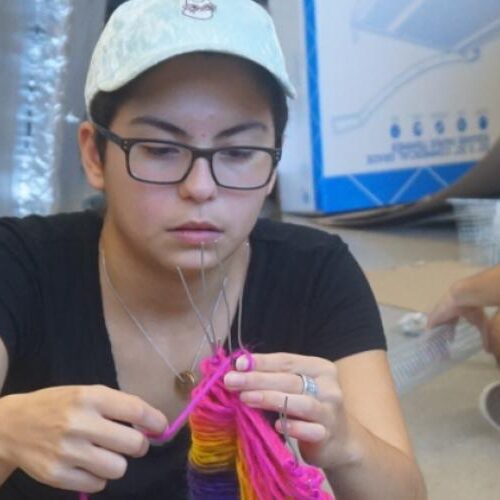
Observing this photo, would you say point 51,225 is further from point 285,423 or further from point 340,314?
point 285,423

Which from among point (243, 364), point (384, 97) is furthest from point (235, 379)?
point (384, 97)

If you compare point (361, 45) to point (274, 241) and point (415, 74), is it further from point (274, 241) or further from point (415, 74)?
point (274, 241)

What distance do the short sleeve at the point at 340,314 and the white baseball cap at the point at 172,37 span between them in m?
0.25

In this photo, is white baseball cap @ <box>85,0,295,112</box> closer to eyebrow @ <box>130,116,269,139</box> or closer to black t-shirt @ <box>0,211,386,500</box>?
eyebrow @ <box>130,116,269,139</box>

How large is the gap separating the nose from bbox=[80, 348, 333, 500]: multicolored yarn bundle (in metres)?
0.20

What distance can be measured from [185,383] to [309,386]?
1.04 feet

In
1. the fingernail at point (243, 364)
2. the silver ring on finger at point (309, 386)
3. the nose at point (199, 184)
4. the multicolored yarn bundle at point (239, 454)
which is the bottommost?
the multicolored yarn bundle at point (239, 454)

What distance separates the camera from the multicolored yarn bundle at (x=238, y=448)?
62 centimetres

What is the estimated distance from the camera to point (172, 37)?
83cm

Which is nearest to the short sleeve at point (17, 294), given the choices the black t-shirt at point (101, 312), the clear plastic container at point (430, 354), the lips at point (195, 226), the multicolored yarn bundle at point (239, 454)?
the black t-shirt at point (101, 312)

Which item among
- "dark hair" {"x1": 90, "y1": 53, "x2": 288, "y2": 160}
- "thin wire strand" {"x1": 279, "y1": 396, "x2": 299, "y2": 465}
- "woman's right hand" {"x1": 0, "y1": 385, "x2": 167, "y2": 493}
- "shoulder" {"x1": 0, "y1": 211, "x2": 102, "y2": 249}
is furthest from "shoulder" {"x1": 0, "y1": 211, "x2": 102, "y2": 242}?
"thin wire strand" {"x1": 279, "y1": 396, "x2": 299, "y2": 465}

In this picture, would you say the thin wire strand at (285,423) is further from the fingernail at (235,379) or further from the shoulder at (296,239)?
the shoulder at (296,239)

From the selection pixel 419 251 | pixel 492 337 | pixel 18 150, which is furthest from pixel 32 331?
pixel 419 251

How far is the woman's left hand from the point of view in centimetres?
62
